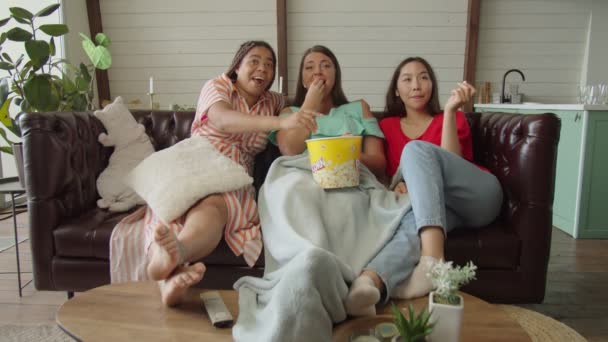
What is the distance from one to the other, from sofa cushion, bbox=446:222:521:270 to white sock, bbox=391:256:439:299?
0.41m

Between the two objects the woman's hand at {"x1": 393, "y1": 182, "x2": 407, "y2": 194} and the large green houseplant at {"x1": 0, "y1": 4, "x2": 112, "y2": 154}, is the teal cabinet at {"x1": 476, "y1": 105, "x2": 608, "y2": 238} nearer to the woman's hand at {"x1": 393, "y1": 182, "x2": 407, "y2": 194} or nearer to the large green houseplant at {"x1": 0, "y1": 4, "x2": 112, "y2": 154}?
the woman's hand at {"x1": 393, "y1": 182, "x2": 407, "y2": 194}

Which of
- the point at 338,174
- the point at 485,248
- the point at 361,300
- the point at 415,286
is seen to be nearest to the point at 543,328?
the point at 485,248

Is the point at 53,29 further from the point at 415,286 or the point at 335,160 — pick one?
the point at 415,286

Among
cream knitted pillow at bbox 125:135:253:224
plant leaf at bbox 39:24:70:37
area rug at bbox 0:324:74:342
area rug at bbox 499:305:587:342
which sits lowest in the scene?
area rug at bbox 499:305:587:342

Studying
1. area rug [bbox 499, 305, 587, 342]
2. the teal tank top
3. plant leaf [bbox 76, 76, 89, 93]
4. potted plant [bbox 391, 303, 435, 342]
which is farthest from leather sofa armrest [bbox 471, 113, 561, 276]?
plant leaf [bbox 76, 76, 89, 93]

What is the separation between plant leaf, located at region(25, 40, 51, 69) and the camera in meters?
2.40

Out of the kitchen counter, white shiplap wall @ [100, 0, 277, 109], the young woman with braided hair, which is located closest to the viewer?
the young woman with braided hair

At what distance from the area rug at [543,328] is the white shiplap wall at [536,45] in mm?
3330

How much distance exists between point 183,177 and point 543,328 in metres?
1.49

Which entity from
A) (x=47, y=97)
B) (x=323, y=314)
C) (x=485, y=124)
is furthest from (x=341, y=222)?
(x=47, y=97)

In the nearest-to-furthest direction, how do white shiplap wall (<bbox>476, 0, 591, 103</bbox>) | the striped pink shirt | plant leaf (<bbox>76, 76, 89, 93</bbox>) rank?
the striped pink shirt → plant leaf (<bbox>76, 76, 89, 93</bbox>) → white shiplap wall (<bbox>476, 0, 591, 103</bbox>)

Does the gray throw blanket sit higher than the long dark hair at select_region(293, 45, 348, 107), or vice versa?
the long dark hair at select_region(293, 45, 348, 107)

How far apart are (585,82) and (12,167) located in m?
5.54

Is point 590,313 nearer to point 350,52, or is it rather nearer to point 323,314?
point 323,314
